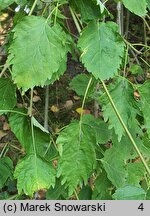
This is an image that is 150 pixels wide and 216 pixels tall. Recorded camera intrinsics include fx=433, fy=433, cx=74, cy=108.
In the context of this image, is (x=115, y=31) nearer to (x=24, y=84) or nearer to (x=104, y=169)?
(x=24, y=84)

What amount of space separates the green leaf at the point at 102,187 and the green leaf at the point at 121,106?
206 mm

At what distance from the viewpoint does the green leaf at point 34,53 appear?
0.94 m

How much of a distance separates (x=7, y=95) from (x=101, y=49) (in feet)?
1.06

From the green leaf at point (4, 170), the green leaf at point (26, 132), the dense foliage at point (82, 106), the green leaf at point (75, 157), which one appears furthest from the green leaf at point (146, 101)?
the green leaf at point (4, 170)

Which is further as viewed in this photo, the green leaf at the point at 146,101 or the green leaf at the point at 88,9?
the green leaf at the point at 146,101

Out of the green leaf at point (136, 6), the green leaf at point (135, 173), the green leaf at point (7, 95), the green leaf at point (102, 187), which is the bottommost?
the green leaf at point (135, 173)

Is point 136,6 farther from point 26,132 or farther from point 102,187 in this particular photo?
point 102,187

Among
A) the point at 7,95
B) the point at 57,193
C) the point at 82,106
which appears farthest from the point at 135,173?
the point at 7,95

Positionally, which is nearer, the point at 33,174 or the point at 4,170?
the point at 33,174

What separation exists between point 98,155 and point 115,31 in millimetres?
398

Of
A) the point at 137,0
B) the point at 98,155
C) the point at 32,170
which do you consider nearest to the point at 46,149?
the point at 32,170

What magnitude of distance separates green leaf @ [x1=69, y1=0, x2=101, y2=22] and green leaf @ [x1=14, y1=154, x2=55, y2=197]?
0.36 m

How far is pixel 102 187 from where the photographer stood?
4.30 ft

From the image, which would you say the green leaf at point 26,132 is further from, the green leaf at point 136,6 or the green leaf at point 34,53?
the green leaf at point 136,6
